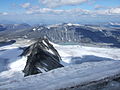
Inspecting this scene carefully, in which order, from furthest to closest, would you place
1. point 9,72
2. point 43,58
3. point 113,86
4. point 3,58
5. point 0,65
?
1. point 3,58
2. point 0,65
3. point 9,72
4. point 43,58
5. point 113,86

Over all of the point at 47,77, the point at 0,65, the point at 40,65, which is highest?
the point at 47,77

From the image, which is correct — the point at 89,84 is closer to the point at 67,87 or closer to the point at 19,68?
the point at 67,87

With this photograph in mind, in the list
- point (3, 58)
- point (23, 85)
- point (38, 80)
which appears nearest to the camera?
point (23, 85)

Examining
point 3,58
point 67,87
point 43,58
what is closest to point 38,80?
point 67,87

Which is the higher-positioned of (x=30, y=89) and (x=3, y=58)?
(x=30, y=89)

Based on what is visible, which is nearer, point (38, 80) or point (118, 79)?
point (118, 79)

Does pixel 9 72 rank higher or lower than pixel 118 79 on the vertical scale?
lower

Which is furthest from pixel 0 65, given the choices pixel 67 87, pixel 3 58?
Result: pixel 67 87

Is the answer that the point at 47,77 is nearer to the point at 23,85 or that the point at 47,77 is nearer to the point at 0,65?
the point at 23,85

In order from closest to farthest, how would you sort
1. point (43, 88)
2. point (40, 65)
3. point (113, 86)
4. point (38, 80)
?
point (113, 86), point (43, 88), point (38, 80), point (40, 65)
